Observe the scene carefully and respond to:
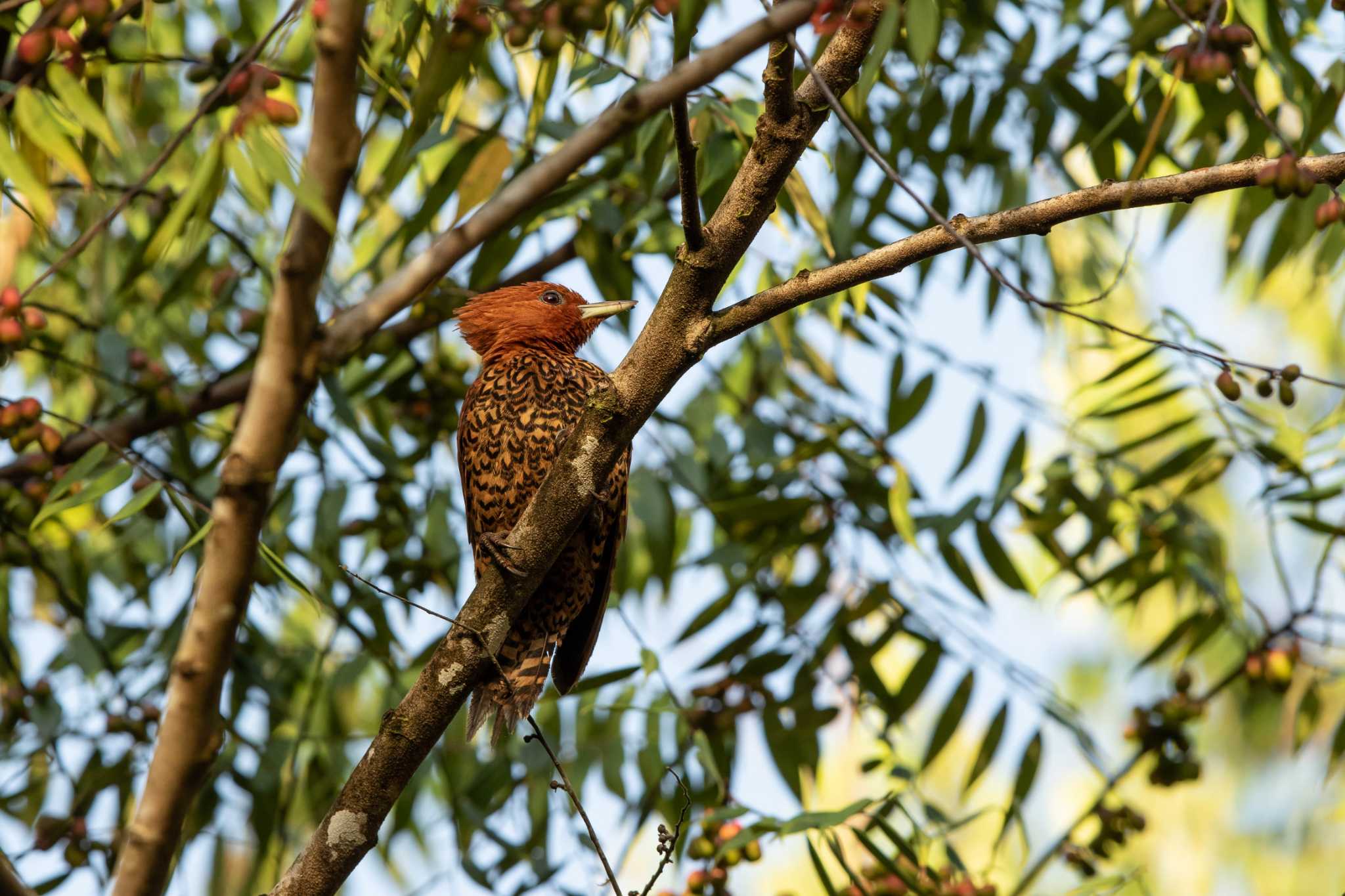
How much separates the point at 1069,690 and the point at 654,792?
280 inches

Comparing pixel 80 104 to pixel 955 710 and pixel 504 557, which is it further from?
pixel 955 710

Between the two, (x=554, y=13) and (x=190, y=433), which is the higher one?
(x=190, y=433)

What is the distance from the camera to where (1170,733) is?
14.7ft

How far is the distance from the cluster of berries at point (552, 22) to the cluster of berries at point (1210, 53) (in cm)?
92

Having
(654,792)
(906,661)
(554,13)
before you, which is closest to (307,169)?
(554,13)

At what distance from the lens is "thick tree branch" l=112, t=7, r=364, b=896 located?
153 cm

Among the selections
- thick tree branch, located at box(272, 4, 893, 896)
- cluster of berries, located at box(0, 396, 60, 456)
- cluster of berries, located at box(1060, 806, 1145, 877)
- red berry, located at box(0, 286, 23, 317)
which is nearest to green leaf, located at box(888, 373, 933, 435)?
cluster of berries, located at box(1060, 806, 1145, 877)

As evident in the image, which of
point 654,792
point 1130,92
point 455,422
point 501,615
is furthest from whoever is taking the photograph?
point 455,422

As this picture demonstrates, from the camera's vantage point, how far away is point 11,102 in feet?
9.24

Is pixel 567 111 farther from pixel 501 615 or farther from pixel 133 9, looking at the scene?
pixel 501 615

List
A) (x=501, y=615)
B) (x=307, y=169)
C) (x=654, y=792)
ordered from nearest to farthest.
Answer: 1. (x=307, y=169)
2. (x=501, y=615)
3. (x=654, y=792)

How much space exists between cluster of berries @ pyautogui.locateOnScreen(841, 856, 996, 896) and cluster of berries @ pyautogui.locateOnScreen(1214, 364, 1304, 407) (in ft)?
4.46

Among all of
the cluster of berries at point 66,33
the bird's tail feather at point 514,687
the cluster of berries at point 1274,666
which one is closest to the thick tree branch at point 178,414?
the bird's tail feather at point 514,687

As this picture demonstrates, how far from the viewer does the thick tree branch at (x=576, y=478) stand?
2637mm
